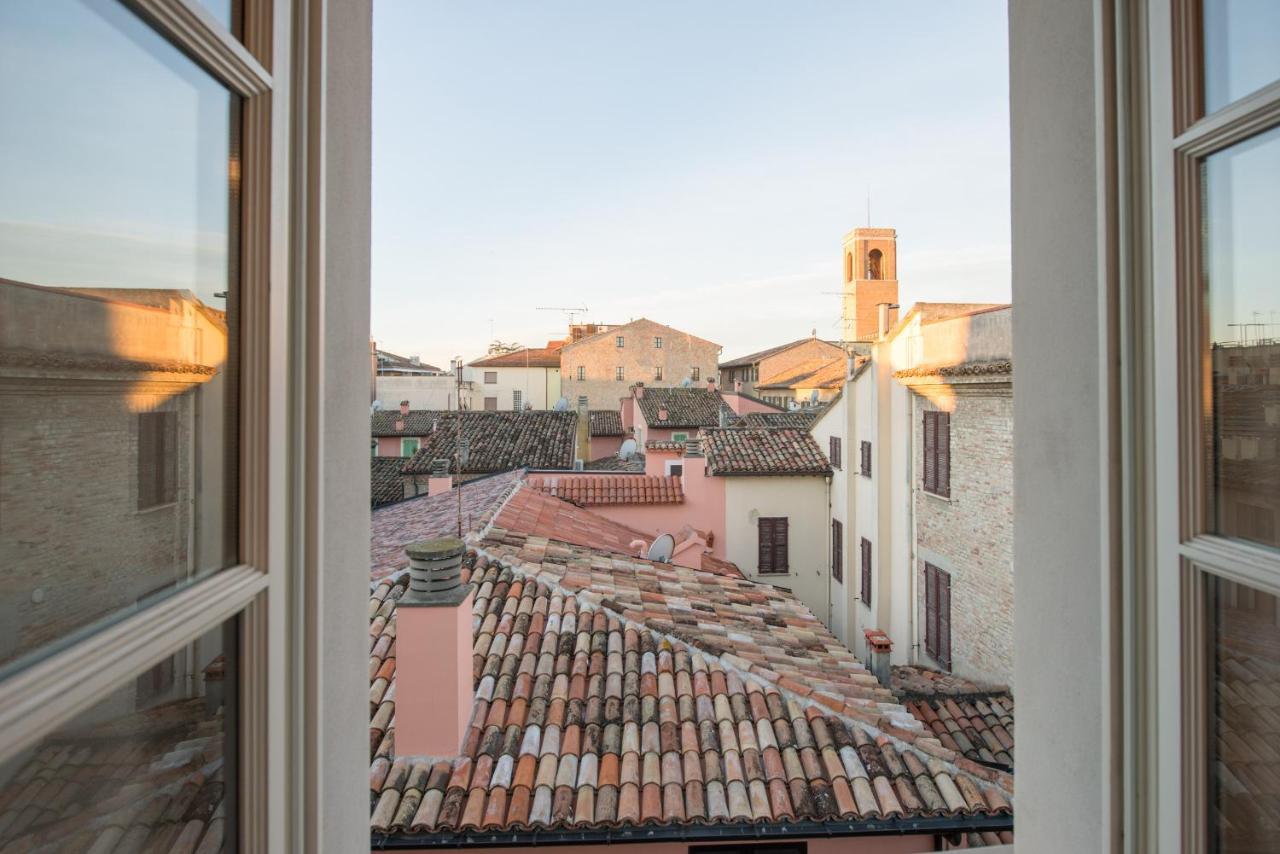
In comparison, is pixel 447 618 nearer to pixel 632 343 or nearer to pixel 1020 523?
pixel 1020 523

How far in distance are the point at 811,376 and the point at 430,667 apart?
39.0m

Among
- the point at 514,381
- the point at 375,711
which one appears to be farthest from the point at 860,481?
the point at 514,381

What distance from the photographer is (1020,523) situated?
135 centimetres

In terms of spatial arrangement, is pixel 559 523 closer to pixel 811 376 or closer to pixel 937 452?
pixel 937 452

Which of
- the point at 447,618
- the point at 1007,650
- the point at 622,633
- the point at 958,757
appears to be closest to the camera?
the point at 447,618

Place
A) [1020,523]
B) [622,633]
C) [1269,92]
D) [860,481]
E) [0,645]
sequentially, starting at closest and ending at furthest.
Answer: [0,645] → [1269,92] → [1020,523] → [622,633] → [860,481]

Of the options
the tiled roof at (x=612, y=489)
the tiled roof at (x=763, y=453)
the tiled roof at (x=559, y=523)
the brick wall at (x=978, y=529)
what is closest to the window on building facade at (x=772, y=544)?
the tiled roof at (x=763, y=453)

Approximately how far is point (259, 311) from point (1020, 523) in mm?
1269

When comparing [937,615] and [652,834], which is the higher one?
[652,834]

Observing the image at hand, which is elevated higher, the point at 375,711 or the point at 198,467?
the point at 198,467

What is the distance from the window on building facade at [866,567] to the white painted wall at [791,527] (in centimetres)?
214

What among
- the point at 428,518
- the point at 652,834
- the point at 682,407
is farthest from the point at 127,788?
the point at 682,407

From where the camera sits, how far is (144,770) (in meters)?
0.72

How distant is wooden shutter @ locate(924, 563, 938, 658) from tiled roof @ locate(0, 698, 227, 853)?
1062 cm
